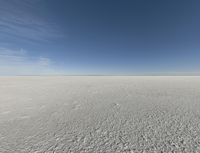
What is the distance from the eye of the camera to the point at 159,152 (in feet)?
7.76

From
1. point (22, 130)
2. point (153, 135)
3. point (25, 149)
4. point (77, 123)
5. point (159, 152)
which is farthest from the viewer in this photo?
point (77, 123)

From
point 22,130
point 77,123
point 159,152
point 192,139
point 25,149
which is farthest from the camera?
point 77,123

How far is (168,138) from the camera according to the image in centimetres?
284

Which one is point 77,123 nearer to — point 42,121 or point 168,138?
point 42,121

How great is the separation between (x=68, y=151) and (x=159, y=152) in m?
2.22

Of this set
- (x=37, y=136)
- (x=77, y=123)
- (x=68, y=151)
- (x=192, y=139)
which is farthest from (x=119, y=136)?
(x=37, y=136)

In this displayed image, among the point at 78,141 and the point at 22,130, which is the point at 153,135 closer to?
the point at 78,141

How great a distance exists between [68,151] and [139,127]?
240cm

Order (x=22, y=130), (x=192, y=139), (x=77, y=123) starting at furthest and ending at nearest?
(x=77, y=123)
(x=22, y=130)
(x=192, y=139)

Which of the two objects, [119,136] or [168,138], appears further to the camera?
[119,136]

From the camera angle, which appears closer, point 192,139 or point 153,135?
point 192,139

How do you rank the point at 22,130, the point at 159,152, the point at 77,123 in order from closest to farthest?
the point at 159,152 → the point at 22,130 → the point at 77,123

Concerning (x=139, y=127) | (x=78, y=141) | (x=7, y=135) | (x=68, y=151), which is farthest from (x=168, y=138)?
(x=7, y=135)

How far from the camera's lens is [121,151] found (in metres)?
2.44
